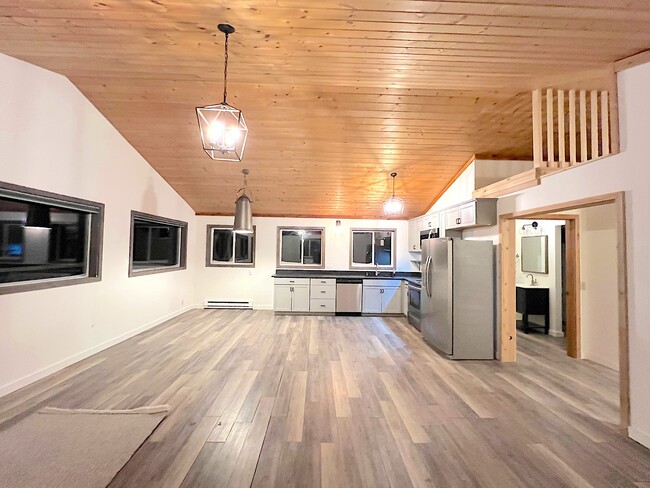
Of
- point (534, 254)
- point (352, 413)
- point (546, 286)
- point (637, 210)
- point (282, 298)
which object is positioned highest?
point (637, 210)

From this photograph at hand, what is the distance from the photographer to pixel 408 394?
3143 mm

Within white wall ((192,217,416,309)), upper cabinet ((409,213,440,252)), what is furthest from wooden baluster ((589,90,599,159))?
white wall ((192,217,416,309))

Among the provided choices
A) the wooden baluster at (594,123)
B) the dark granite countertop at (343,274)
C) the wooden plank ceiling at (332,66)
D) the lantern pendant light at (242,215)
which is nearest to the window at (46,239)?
the wooden plank ceiling at (332,66)

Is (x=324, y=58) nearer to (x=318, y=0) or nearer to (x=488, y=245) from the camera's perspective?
(x=318, y=0)

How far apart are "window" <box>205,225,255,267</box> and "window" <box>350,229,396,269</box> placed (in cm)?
243

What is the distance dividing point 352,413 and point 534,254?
5.05m

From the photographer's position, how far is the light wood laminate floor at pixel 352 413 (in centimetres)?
201

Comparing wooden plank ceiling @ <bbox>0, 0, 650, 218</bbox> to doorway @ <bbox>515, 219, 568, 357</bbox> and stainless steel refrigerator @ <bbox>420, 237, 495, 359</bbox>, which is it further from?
doorway @ <bbox>515, 219, 568, 357</bbox>

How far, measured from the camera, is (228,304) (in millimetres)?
7359

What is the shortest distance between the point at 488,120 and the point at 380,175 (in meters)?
1.92

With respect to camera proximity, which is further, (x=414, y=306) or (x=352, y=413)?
(x=414, y=306)

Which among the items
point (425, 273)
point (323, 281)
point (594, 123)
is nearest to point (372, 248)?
point (323, 281)

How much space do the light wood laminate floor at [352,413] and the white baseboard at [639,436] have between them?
0.05 meters

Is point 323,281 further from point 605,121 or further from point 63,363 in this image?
point 605,121
